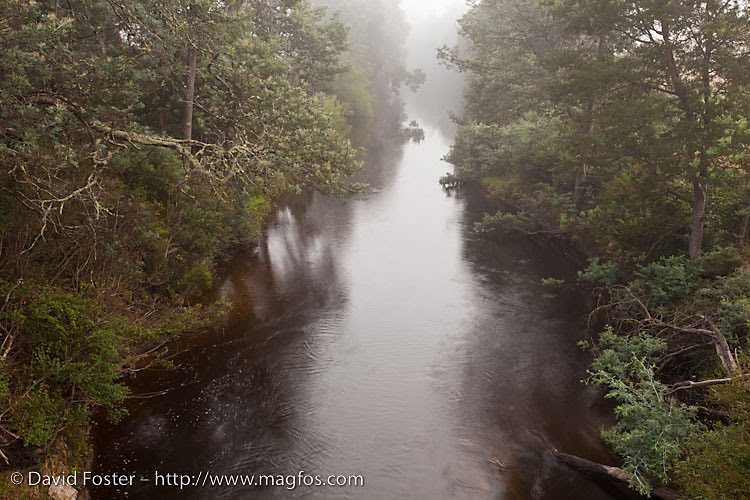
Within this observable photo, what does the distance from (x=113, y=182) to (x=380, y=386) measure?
30.0 ft

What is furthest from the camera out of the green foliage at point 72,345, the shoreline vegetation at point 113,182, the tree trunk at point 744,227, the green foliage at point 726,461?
the tree trunk at point 744,227

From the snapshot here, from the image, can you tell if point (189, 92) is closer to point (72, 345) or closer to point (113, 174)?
point (113, 174)

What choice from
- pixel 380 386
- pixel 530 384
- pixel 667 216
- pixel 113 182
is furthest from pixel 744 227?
pixel 113 182

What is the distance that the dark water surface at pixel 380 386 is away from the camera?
37.1 feet

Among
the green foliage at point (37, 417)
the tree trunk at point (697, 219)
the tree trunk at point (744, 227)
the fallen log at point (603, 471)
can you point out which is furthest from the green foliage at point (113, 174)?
the tree trunk at point (744, 227)

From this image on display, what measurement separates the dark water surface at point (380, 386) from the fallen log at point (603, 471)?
0.77 feet

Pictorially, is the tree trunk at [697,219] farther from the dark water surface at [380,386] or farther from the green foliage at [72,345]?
the green foliage at [72,345]

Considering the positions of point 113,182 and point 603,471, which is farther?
point 113,182

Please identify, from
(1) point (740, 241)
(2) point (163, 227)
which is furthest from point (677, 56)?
(2) point (163, 227)

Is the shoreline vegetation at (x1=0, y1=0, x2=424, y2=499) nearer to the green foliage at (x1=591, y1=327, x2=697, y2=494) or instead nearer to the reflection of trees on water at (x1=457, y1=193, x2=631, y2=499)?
the reflection of trees on water at (x1=457, y1=193, x2=631, y2=499)

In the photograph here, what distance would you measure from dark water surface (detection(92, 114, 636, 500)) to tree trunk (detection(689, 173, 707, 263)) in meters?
4.56

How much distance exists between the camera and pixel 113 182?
1353 cm

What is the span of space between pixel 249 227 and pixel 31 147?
40.5 feet

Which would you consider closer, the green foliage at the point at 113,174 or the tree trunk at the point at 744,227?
the green foliage at the point at 113,174
